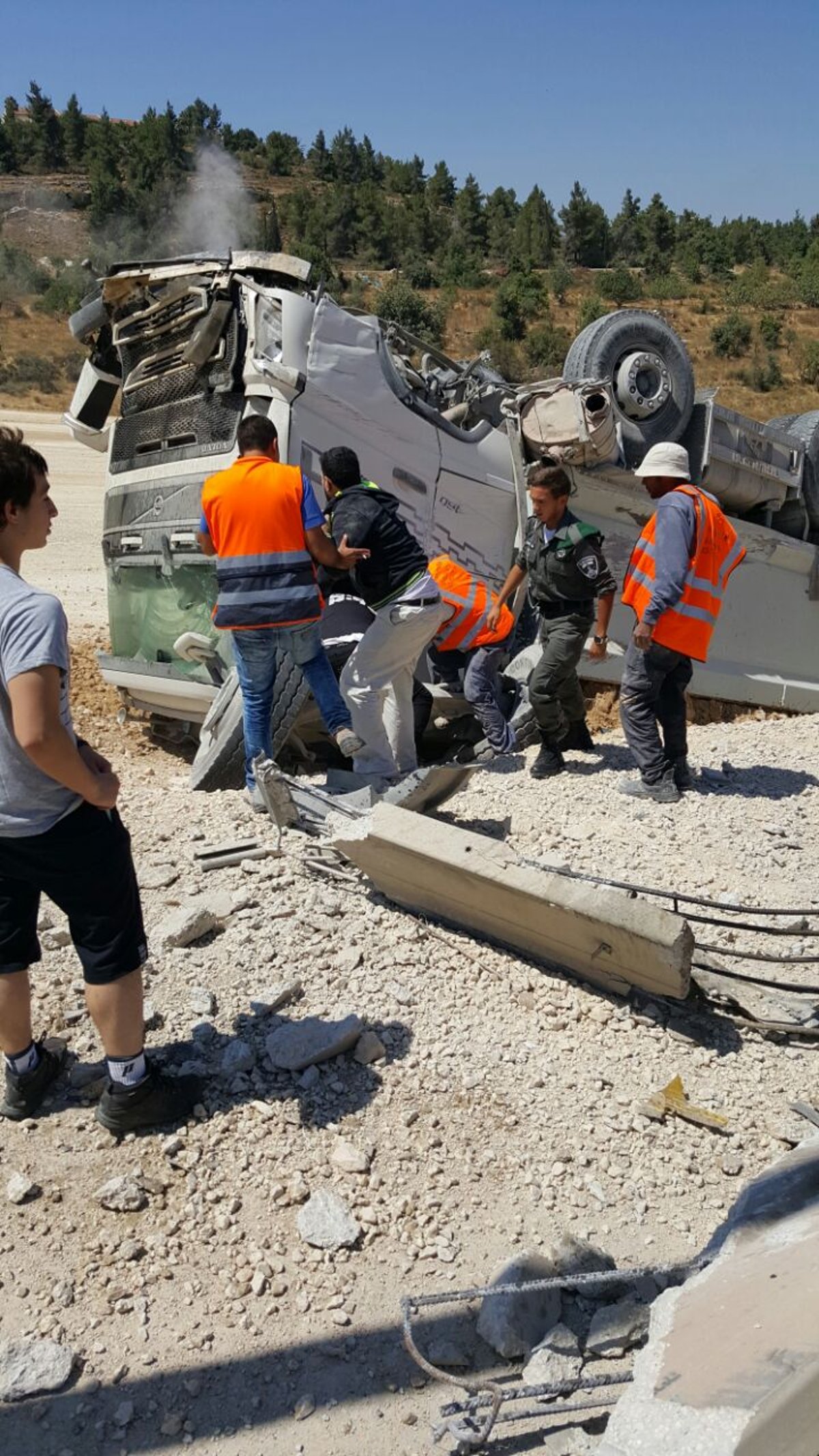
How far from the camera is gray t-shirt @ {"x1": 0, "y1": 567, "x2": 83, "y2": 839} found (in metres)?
2.11

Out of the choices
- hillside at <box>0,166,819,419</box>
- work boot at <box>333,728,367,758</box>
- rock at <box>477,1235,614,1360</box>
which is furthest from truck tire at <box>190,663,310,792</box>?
hillside at <box>0,166,819,419</box>

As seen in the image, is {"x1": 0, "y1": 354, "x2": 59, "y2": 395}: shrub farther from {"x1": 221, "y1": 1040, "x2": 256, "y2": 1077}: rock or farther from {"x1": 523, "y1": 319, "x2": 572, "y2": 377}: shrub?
{"x1": 221, "y1": 1040, "x2": 256, "y2": 1077}: rock

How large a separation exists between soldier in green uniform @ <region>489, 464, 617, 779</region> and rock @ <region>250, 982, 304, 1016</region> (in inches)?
93.2

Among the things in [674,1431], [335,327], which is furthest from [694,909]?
[335,327]

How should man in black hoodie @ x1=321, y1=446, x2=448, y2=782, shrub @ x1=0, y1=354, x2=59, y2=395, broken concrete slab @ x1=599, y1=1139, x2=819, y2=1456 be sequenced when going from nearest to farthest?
1. broken concrete slab @ x1=599, y1=1139, x2=819, y2=1456
2. man in black hoodie @ x1=321, y1=446, x2=448, y2=782
3. shrub @ x1=0, y1=354, x2=59, y2=395

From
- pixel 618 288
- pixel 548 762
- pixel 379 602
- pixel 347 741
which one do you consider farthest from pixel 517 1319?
pixel 618 288

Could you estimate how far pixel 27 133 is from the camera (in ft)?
167

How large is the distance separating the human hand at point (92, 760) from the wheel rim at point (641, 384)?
204 inches

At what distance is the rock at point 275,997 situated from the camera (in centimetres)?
307

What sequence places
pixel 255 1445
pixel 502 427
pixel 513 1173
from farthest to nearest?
pixel 502 427 < pixel 513 1173 < pixel 255 1445

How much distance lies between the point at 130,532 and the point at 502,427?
233cm

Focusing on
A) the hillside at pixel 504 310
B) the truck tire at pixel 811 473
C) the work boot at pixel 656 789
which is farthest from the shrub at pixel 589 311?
the work boot at pixel 656 789

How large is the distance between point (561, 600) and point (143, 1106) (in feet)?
11.1

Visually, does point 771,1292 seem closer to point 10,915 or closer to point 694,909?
point 10,915
